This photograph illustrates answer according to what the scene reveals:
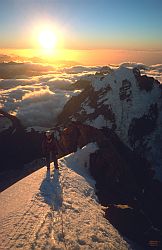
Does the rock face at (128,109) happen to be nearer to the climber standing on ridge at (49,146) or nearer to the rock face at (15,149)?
the rock face at (15,149)

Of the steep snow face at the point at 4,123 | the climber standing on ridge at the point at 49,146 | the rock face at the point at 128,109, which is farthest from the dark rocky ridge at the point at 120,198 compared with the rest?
the steep snow face at the point at 4,123

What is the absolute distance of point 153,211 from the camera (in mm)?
28812

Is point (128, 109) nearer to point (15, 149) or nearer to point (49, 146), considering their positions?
point (15, 149)

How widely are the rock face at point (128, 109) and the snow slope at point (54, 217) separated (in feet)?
261

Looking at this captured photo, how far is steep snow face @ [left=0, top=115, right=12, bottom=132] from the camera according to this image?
12038cm

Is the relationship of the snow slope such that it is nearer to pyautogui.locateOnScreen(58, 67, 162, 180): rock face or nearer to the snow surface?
pyautogui.locateOnScreen(58, 67, 162, 180): rock face

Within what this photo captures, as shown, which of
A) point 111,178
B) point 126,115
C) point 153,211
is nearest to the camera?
point 111,178

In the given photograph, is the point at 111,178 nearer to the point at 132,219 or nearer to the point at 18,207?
the point at 132,219

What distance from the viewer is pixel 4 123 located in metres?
128

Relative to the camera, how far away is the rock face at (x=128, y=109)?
110 metres

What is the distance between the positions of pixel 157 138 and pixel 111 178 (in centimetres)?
8883

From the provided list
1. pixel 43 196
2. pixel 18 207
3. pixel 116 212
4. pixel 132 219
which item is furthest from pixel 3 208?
pixel 132 219

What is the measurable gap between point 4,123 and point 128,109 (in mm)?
51995

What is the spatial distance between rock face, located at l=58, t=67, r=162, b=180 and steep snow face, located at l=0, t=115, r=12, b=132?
29.2m
